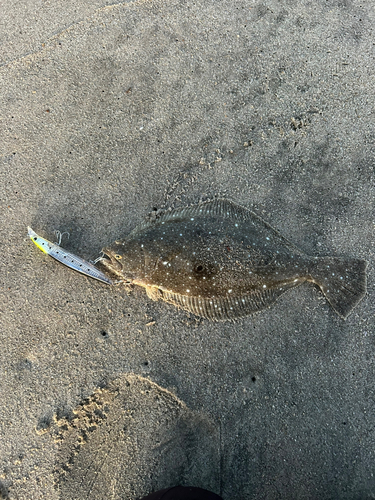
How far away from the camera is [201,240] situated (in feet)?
8.39

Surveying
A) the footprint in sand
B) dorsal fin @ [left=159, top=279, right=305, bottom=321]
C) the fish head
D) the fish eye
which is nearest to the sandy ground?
the footprint in sand

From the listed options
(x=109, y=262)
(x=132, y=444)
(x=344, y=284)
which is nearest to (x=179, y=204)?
(x=109, y=262)

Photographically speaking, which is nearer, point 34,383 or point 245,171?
point 34,383

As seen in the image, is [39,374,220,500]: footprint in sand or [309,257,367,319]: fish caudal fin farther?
[309,257,367,319]: fish caudal fin

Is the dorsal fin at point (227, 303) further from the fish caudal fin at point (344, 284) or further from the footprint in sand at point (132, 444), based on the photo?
the footprint in sand at point (132, 444)

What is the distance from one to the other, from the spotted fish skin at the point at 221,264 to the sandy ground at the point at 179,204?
150 mm

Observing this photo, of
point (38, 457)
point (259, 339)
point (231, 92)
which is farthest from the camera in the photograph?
point (231, 92)

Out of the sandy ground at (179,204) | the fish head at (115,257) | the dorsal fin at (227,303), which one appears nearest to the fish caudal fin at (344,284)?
the sandy ground at (179,204)

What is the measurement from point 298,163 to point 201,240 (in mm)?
1314

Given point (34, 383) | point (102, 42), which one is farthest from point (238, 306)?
point (102, 42)

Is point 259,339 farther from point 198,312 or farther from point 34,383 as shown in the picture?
point 34,383

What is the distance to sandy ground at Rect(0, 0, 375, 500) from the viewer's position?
259 centimetres

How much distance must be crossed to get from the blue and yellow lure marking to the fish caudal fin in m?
2.03

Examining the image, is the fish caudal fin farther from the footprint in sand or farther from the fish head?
the fish head
